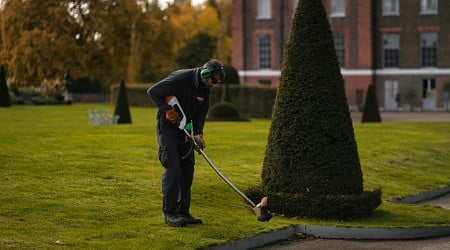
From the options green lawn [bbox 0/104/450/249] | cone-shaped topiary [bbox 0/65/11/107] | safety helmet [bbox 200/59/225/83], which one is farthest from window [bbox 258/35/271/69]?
safety helmet [bbox 200/59/225/83]

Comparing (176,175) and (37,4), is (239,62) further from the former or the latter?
(176,175)

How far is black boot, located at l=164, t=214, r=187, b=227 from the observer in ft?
37.7

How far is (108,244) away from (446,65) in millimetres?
58902

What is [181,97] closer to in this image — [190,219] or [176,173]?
[176,173]

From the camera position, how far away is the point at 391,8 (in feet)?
221

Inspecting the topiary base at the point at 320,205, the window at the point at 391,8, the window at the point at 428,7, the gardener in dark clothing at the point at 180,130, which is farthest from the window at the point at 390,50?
the gardener in dark clothing at the point at 180,130

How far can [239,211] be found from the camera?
13562mm

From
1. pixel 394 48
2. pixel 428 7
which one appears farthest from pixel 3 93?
pixel 428 7

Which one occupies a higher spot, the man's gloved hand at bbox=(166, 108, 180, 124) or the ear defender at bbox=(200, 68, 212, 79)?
the ear defender at bbox=(200, 68, 212, 79)

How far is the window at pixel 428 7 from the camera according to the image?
220ft

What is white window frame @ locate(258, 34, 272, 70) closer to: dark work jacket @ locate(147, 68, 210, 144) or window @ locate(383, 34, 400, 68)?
window @ locate(383, 34, 400, 68)

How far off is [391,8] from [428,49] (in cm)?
396

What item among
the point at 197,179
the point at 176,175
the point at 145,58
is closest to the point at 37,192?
the point at 176,175

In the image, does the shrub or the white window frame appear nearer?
the shrub
